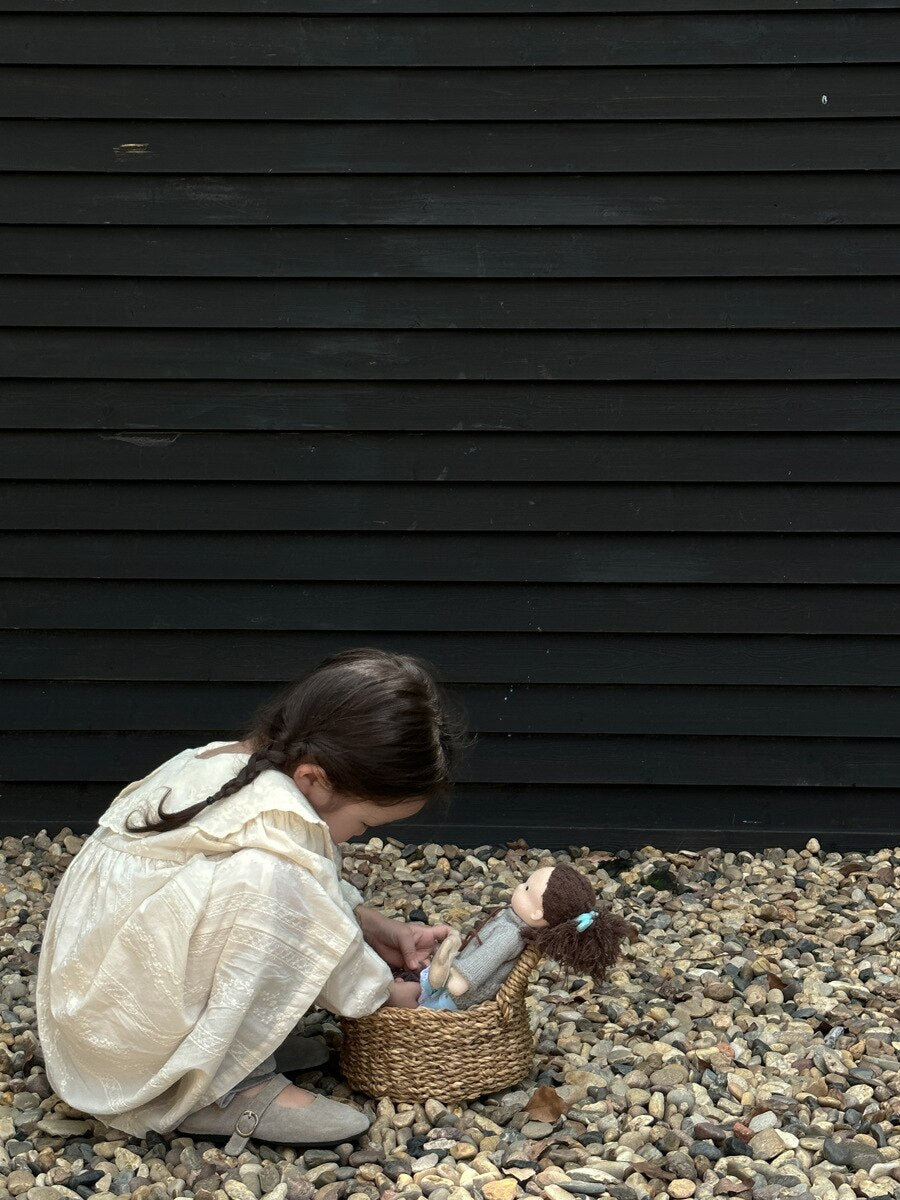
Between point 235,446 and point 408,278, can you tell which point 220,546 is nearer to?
point 235,446

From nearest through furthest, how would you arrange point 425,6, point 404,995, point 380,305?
point 404,995 → point 425,6 → point 380,305

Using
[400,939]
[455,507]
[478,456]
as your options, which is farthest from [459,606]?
[400,939]

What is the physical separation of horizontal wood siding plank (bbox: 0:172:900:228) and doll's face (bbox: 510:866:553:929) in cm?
177

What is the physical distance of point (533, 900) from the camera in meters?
2.14

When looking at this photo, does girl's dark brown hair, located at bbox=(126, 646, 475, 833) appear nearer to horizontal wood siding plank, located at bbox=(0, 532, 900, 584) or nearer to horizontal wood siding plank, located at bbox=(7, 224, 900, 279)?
horizontal wood siding plank, located at bbox=(0, 532, 900, 584)

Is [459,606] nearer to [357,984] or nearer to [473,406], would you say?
[473,406]

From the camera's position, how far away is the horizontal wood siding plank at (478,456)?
336 centimetres

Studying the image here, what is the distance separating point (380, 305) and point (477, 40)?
0.67 metres

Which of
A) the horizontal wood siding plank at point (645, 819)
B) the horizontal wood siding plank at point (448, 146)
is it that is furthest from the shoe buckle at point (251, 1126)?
the horizontal wood siding plank at point (448, 146)

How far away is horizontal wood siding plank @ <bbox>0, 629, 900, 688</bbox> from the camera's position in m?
3.42

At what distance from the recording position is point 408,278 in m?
3.30

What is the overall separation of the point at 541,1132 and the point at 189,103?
2.45 meters

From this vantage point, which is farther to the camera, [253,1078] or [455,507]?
[455,507]

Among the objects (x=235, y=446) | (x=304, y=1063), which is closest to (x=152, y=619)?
(x=235, y=446)
